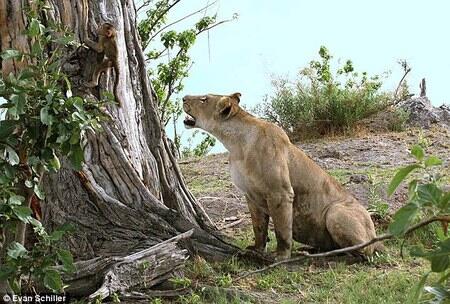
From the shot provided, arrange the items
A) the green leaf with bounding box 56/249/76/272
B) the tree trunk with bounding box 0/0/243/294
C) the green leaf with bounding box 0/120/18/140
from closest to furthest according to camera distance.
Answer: the green leaf with bounding box 0/120/18/140, the green leaf with bounding box 56/249/76/272, the tree trunk with bounding box 0/0/243/294

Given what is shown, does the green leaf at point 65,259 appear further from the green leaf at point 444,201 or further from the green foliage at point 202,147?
the green foliage at point 202,147

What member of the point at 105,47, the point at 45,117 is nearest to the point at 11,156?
the point at 45,117

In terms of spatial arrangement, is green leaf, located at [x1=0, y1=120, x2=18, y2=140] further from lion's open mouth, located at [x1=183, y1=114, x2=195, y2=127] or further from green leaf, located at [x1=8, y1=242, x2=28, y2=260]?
lion's open mouth, located at [x1=183, y1=114, x2=195, y2=127]

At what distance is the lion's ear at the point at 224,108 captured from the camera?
7.45 m

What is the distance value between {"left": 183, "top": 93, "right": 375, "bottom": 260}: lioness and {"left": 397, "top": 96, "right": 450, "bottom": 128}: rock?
8.36 metres

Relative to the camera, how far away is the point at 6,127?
3.83 meters

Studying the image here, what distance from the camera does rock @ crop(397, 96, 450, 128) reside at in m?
15.3

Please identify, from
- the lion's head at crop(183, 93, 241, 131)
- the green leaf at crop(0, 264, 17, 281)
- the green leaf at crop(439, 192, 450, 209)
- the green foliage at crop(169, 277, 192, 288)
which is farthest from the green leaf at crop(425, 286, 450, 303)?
the lion's head at crop(183, 93, 241, 131)

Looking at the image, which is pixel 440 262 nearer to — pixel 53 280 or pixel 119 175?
pixel 53 280

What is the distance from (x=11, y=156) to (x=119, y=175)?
2.57 meters

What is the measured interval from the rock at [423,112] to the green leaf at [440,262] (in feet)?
45.9

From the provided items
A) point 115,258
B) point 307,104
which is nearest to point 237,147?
point 115,258

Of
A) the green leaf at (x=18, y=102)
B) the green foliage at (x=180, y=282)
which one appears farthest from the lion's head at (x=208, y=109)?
the green leaf at (x=18, y=102)

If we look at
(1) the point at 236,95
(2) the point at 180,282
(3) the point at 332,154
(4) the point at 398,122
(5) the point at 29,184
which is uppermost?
(1) the point at 236,95
